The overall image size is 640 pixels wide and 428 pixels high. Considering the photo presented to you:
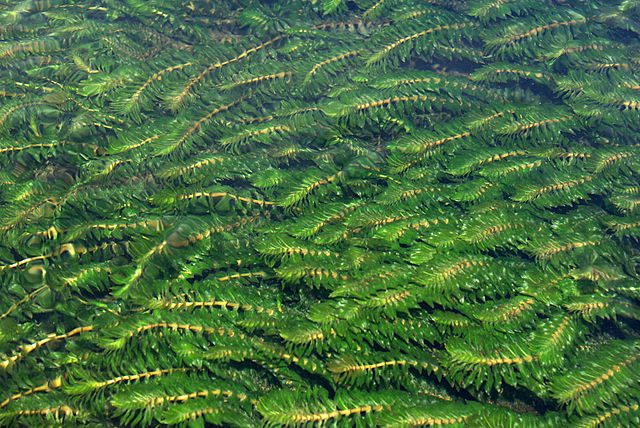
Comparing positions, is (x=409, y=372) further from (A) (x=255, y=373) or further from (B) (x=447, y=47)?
(B) (x=447, y=47)

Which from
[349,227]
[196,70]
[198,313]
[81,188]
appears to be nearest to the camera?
[198,313]

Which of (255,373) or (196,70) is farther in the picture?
(196,70)

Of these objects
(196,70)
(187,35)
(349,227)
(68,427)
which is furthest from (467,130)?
(68,427)

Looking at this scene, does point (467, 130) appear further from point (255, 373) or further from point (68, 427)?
point (68, 427)

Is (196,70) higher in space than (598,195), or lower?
higher

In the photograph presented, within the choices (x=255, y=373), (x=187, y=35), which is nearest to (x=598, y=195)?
(x=255, y=373)

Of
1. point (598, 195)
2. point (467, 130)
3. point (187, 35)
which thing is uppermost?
point (187, 35)

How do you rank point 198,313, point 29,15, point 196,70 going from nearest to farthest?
point 198,313, point 196,70, point 29,15
